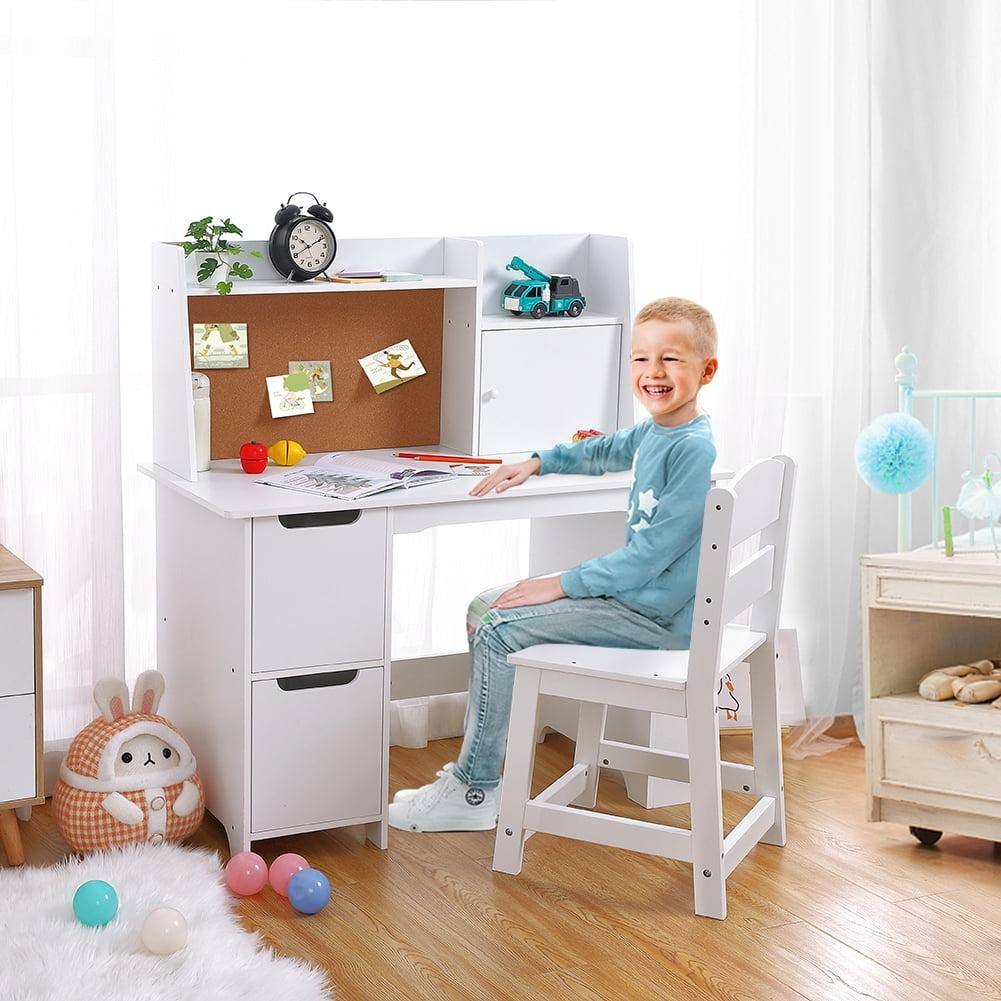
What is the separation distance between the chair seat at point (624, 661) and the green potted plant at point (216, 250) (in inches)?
34.9

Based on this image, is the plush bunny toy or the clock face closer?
the plush bunny toy

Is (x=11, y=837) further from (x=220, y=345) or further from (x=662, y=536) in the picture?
(x=662, y=536)

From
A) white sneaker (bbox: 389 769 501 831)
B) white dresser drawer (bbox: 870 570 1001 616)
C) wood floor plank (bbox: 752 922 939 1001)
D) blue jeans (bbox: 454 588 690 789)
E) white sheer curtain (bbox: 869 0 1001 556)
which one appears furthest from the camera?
white sheer curtain (bbox: 869 0 1001 556)

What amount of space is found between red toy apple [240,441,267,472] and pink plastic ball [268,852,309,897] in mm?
739

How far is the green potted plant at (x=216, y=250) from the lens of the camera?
2.78 meters

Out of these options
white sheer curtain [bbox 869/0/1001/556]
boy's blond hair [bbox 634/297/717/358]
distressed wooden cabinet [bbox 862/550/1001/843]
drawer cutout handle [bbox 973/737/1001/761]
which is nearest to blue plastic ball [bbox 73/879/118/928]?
boy's blond hair [bbox 634/297/717/358]

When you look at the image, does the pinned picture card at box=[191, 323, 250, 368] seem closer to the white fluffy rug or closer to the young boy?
the young boy

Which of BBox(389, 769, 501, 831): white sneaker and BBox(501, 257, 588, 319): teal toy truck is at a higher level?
BBox(501, 257, 588, 319): teal toy truck

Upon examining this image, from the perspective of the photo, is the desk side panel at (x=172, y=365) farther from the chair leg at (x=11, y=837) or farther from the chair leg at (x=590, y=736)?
the chair leg at (x=590, y=736)

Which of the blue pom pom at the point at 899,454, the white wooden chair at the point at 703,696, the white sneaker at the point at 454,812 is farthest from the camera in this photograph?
the blue pom pom at the point at 899,454

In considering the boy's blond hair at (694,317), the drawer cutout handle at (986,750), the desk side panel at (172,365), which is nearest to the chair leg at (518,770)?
the boy's blond hair at (694,317)

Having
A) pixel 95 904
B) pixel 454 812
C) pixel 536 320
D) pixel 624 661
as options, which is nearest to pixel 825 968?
pixel 624 661

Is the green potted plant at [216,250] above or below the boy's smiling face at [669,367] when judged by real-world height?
above

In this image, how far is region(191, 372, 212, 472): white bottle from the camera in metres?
2.83
